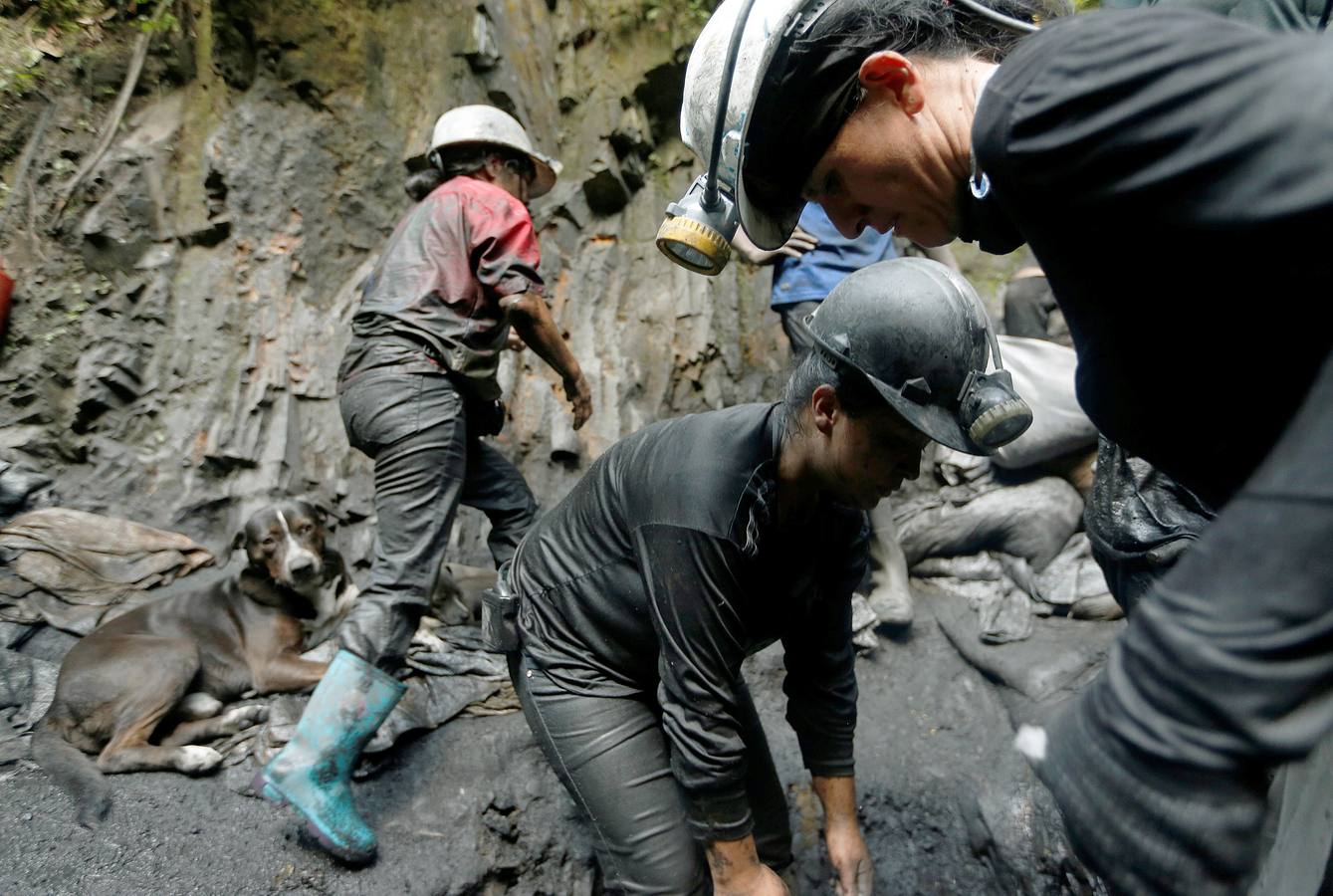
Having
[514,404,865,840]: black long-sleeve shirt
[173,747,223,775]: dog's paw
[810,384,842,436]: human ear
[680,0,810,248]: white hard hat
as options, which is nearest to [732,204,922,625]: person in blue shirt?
[514,404,865,840]: black long-sleeve shirt

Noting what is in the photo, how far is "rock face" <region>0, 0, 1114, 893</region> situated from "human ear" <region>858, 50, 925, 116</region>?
3.27 meters

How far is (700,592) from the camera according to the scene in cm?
195

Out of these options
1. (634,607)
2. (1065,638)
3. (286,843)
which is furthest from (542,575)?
(1065,638)

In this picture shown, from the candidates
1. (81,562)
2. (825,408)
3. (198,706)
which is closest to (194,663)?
(198,706)

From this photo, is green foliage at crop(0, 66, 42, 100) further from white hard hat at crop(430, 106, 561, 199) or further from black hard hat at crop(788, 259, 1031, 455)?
black hard hat at crop(788, 259, 1031, 455)

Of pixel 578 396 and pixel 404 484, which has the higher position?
pixel 404 484

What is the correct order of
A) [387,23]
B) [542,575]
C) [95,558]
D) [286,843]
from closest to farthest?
[542,575] < [286,843] < [95,558] < [387,23]

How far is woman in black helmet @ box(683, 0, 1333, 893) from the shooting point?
26.0 inches

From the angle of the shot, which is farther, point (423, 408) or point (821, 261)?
point (821, 261)

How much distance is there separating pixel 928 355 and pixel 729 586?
707 mm

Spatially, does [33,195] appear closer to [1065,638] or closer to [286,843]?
[286,843]

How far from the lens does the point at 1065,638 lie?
398 cm

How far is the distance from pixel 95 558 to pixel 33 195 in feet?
8.74

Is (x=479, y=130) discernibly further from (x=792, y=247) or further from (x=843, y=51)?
(x=843, y=51)
